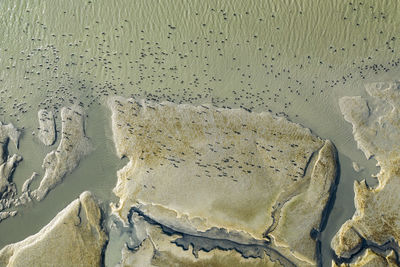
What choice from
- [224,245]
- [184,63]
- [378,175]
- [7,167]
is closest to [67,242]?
[7,167]

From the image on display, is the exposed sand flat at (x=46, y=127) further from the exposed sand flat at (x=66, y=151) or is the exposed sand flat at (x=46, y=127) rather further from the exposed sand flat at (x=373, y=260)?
the exposed sand flat at (x=373, y=260)

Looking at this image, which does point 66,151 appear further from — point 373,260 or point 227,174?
point 373,260

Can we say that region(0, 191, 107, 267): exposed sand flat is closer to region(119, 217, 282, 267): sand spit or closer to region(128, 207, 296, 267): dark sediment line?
region(119, 217, 282, 267): sand spit

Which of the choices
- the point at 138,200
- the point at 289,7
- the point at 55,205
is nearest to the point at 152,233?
the point at 138,200

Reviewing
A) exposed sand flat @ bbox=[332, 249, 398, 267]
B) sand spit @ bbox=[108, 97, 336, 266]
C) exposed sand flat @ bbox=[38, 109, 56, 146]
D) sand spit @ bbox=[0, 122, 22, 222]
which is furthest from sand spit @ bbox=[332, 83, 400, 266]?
sand spit @ bbox=[0, 122, 22, 222]

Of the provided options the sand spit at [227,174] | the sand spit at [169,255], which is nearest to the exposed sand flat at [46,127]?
the sand spit at [227,174]
